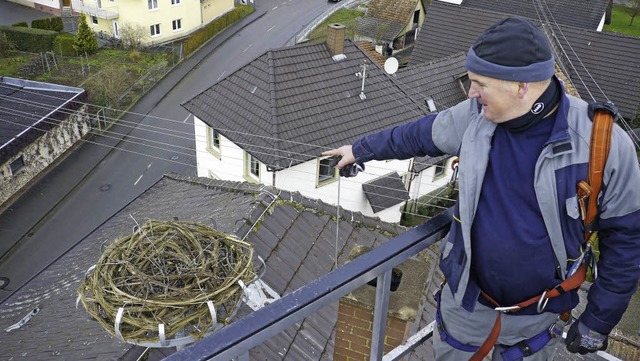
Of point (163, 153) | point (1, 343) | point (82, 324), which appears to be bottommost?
point (163, 153)

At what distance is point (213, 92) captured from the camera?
16594mm

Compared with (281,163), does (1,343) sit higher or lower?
higher

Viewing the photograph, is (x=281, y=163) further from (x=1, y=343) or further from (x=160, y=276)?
(x=160, y=276)

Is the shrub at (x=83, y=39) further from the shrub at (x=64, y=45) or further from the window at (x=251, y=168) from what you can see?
the window at (x=251, y=168)

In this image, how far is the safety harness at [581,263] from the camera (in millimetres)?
2404

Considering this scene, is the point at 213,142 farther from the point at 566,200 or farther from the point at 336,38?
the point at 566,200

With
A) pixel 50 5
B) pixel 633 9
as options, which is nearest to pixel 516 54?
pixel 50 5

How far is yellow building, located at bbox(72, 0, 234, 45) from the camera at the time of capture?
30906 millimetres

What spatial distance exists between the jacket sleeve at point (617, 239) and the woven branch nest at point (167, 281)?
2.10m

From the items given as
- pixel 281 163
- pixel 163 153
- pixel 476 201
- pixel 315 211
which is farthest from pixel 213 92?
pixel 476 201

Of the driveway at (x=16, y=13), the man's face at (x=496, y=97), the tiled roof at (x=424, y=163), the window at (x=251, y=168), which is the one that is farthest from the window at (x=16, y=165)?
the man's face at (x=496, y=97)

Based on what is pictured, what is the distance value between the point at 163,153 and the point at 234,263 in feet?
65.0

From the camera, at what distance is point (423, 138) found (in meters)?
3.01

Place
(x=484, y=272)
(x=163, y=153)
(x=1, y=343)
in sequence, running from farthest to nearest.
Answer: (x=163, y=153)
(x=1, y=343)
(x=484, y=272)
